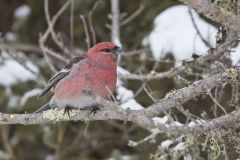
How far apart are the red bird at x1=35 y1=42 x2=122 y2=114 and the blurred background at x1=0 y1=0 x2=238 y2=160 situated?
0.62m

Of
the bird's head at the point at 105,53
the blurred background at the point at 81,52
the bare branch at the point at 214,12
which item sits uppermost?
the bare branch at the point at 214,12

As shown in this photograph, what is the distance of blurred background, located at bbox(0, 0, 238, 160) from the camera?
593 centimetres

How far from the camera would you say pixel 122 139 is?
702 cm

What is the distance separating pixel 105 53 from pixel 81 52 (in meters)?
2.03

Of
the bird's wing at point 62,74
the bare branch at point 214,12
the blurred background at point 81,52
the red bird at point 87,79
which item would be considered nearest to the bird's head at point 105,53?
the red bird at point 87,79

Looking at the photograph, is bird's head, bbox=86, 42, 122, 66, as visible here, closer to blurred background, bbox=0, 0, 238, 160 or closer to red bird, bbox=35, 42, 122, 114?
red bird, bbox=35, 42, 122, 114

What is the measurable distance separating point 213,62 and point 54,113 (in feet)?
4.36

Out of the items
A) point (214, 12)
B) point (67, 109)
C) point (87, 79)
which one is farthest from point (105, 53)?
point (214, 12)

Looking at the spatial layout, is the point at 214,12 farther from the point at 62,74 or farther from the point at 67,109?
the point at 62,74

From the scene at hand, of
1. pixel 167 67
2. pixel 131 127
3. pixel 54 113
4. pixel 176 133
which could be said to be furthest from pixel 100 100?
pixel 131 127

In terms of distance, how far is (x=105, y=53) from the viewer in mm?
5062

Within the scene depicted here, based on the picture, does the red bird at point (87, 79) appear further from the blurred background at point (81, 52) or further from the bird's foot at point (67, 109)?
the blurred background at point (81, 52)

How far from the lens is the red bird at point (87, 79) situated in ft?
15.3

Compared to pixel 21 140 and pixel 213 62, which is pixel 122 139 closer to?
pixel 21 140
